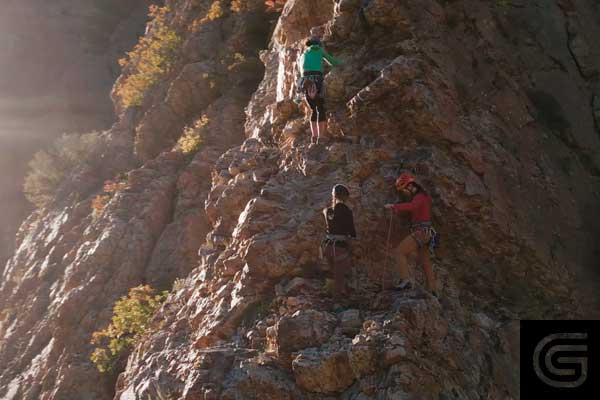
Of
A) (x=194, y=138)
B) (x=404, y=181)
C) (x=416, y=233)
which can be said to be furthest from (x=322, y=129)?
(x=194, y=138)

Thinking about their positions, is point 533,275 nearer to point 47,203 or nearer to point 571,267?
point 571,267

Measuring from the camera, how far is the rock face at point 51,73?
40156 mm

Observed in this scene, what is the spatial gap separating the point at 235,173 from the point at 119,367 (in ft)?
21.0

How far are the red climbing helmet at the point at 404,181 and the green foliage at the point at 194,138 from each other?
11.0m

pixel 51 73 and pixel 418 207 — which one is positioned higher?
pixel 51 73

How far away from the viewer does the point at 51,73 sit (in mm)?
44531

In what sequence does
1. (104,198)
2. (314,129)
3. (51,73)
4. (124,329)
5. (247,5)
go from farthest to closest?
(51,73), (247,5), (104,198), (124,329), (314,129)

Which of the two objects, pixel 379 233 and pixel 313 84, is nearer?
pixel 379 233

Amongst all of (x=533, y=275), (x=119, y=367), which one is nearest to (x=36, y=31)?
(x=119, y=367)

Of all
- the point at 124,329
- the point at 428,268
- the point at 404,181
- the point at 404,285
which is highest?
the point at 404,181

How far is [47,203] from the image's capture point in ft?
88.6

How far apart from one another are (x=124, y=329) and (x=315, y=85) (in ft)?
28.7

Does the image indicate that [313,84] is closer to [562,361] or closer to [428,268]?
[428,268]

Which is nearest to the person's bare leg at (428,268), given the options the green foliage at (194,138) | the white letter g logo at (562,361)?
the white letter g logo at (562,361)
